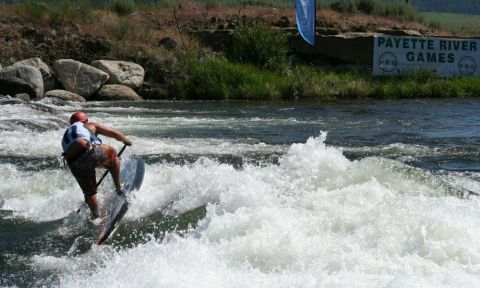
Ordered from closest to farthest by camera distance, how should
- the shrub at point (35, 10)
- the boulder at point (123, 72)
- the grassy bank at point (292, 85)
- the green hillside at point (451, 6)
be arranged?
the boulder at point (123, 72)
the grassy bank at point (292, 85)
the shrub at point (35, 10)
the green hillside at point (451, 6)

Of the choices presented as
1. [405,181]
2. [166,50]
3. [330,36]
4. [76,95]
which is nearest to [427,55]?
[330,36]

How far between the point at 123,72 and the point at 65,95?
9.09 feet

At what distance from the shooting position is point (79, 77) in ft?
76.1

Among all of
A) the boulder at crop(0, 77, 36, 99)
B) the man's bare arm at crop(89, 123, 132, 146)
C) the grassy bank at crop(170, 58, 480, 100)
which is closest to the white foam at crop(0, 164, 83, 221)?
the man's bare arm at crop(89, 123, 132, 146)

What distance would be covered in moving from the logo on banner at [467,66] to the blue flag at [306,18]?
6549 mm

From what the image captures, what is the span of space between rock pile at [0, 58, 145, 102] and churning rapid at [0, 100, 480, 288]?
24.1 ft

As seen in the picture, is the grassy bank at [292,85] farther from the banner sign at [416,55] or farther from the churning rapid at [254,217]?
the churning rapid at [254,217]

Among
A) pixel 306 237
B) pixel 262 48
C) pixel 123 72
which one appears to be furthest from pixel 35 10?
pixel 306 237

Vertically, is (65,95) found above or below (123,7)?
below

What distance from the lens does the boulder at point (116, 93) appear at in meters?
23.1

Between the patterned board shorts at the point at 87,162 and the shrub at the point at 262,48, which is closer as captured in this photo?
the patterned board shorts at the point at 87,162

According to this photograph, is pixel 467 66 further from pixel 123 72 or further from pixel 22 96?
pixel 22 96

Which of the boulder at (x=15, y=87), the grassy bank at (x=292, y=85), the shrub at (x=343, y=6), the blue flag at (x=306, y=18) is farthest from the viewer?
the shrub at (x=343, y=6)

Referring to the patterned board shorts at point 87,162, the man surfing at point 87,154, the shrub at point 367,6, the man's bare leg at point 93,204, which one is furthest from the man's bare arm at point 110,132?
the shrub at point 367,6
